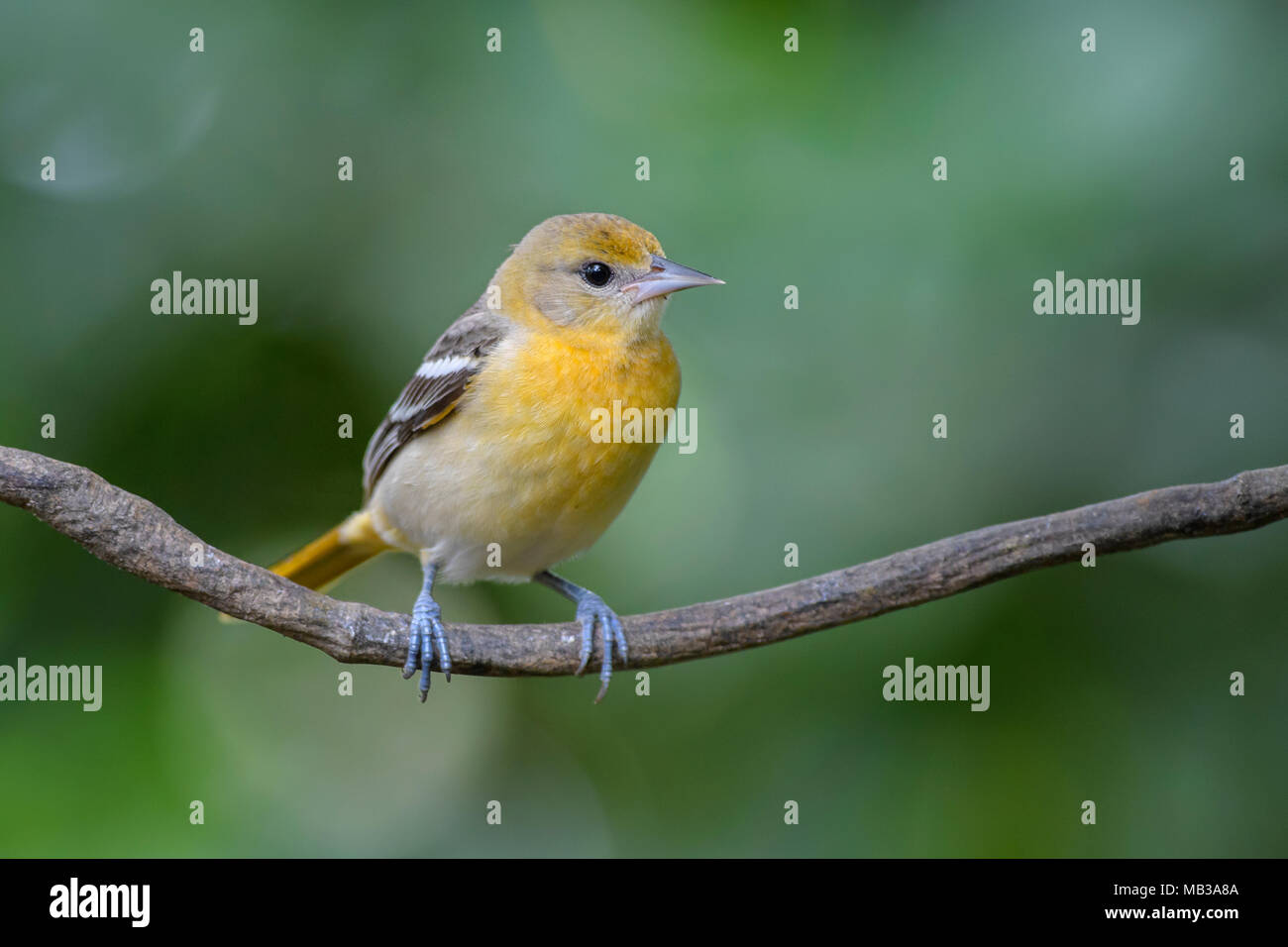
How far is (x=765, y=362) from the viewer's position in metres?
4.13

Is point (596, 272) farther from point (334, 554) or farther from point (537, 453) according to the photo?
point (334, 554)

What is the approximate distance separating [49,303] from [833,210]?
9.33 feet

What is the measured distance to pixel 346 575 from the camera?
5.00 m

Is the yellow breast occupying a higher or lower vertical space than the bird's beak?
lower

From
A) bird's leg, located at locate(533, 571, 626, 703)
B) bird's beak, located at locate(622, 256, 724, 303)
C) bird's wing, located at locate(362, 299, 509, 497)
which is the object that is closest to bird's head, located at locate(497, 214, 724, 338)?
bird's beak, located at locate(622, 256, 724, 303)

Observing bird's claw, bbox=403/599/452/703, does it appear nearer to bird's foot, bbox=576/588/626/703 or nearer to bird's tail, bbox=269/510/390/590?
bird's foot, bbox=576/588/626/703

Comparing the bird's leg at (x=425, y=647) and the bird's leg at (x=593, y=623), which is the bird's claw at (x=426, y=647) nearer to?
the bird's leg at (x=425, y=647)

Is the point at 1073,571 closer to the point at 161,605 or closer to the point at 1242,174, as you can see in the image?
the point at 1242,174

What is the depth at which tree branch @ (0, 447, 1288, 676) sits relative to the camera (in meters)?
3.08

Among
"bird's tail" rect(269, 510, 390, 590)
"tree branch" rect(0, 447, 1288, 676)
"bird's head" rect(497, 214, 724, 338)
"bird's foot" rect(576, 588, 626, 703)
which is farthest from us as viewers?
"bird's tail" rect(269, 510, 390, 590)

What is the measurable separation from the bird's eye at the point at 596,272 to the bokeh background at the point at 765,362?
30 cm

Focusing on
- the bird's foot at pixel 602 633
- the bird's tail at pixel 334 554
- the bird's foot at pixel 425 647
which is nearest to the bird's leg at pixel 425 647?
the bird's foot at pixel 425 647

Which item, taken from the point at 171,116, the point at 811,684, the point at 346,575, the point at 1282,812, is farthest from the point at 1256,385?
the point at 171,116

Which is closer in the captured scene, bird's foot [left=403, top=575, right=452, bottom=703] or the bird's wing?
bird's foot [left=403, top=575, right=452, bottom=703]
